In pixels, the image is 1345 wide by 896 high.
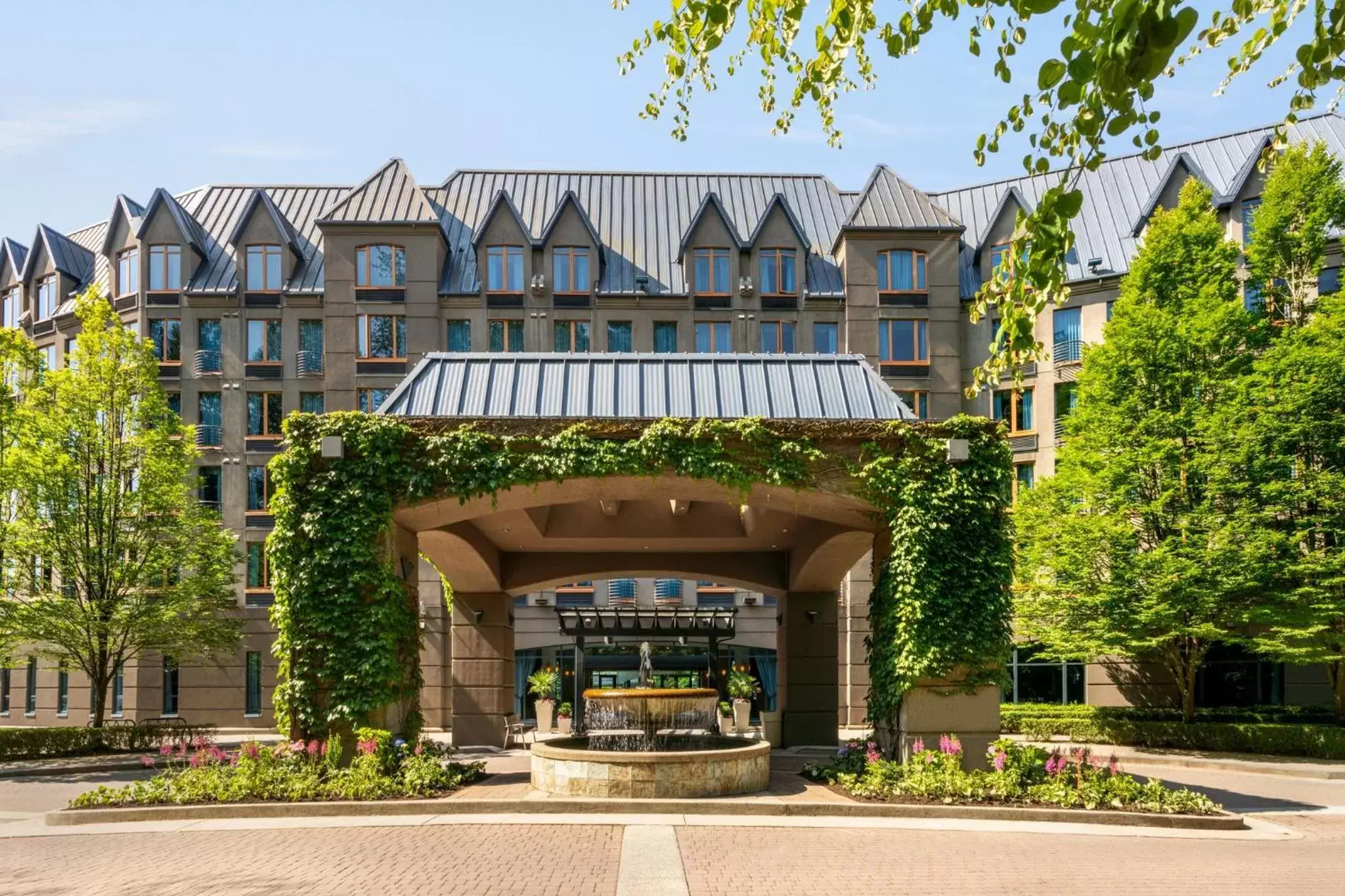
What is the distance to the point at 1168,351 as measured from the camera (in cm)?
3169

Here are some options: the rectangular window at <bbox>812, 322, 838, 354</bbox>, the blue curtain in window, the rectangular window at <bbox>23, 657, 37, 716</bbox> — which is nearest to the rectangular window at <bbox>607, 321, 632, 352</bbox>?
the rectangular window at <bbox>812, 322, 838, 354</bbox>

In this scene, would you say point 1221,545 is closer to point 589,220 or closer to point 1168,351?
point 1168,351

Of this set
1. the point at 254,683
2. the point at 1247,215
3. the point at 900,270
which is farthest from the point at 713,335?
the point at 254,683

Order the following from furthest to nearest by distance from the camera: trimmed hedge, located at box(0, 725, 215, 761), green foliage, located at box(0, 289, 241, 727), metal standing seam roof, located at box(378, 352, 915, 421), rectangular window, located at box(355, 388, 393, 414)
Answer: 1. rectangular window, located at box(355, 388, 393, 414)
2. green foliage, located at box(0, 289, 241, 727)
3. trimmed hedge, located at box(0, 725, 215, 761)
4. metal standing seam roof, located at box(378, 352, 915, 421)

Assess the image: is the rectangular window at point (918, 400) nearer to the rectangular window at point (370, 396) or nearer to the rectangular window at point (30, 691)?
the rectangular window at point (370, 396)

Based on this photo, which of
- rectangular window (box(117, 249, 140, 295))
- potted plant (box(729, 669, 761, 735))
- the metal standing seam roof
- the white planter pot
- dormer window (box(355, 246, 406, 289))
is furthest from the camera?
rectangular window (box(117, 249, 140, 295))

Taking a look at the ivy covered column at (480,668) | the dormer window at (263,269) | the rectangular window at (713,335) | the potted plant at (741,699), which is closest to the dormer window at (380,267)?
the dormer window at (263,269)

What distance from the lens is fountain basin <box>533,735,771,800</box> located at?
16.1 metres

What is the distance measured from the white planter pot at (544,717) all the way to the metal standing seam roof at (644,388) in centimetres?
1498

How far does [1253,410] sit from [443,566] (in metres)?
21.7

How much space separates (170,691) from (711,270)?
2435 cm

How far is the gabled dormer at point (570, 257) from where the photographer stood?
41.4 meters

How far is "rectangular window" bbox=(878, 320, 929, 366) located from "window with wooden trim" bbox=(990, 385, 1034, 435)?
3.00 m

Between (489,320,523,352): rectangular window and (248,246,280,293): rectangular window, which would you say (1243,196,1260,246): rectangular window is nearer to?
(489,320,523,352): rectangular window
